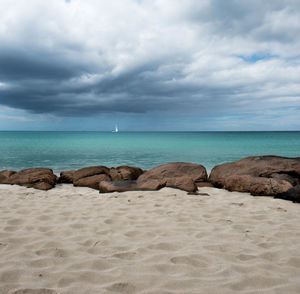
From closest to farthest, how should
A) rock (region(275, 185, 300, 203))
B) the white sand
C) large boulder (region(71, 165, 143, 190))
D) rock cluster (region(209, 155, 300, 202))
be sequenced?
the white sand → rock (region(275, 185, 300, 203)) → rock cluster (region(209, 155, 300, 202)) → large boulder (region(71, 165, 143, 190))

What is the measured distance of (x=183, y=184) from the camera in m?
7.32

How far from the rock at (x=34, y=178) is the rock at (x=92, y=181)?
990 millimetres

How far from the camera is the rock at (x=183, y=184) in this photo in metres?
7.18

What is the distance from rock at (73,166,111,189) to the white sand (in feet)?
10.4

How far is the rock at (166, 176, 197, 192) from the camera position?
7.18m

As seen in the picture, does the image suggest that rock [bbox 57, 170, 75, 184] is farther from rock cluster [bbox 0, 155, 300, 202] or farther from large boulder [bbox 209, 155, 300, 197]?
large boulder [bbox 209, 155, 300, 197]

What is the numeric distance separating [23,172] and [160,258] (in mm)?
8246

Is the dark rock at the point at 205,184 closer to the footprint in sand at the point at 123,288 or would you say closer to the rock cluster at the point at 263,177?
the rock cluster at the point at 263,177

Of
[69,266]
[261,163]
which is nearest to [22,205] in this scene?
[69,266]

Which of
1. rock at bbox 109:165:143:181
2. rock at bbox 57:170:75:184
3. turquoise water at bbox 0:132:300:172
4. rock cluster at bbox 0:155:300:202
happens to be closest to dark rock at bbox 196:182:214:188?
rock cluster at bbox 0:155:300:202

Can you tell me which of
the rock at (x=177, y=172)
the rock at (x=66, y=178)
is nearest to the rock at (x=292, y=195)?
the rock at (x=177, y=172)

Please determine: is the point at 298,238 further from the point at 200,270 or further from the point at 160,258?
the point at 160,258

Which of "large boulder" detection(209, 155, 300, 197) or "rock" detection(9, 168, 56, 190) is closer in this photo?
"large boulder" detection(209, 155, 300, 197)

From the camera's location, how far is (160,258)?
2.93 meters
